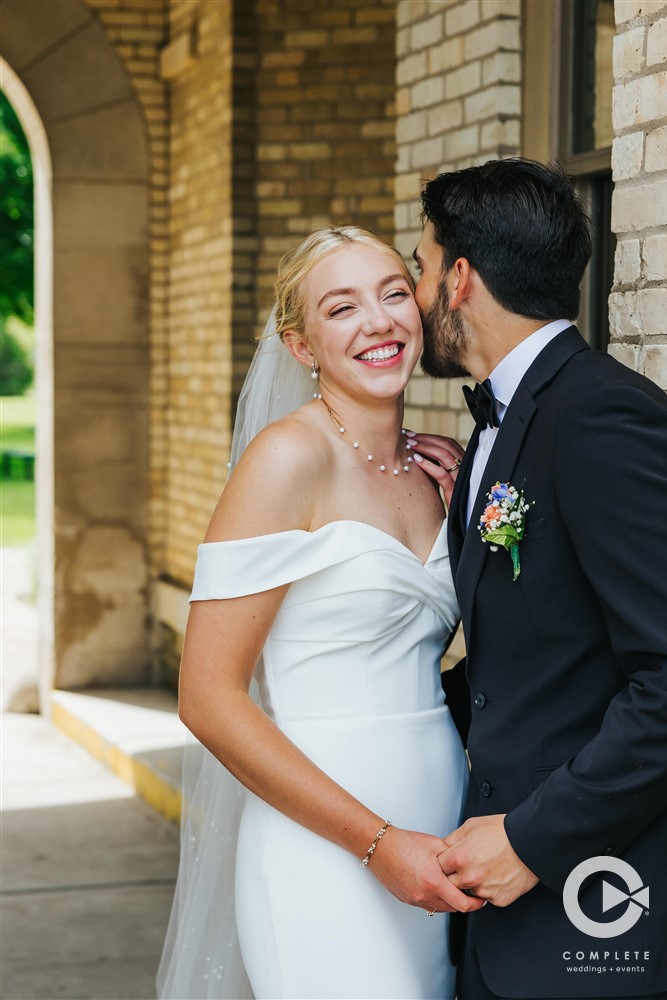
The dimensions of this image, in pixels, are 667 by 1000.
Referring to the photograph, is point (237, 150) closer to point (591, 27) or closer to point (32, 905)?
point (591, 27)

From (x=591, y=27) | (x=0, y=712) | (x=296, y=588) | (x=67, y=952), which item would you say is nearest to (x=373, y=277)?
(x=296, y=588)

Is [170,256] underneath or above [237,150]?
underneath

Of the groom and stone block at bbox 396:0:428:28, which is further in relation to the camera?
stone block at bbox 396:0:428:28

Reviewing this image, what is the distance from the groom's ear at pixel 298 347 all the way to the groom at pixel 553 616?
37 cm

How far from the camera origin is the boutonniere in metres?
2.09

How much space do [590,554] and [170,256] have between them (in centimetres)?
686

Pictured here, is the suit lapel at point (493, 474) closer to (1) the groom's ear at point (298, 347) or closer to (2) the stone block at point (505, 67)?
(1) the groom's ear at point (298, 347)

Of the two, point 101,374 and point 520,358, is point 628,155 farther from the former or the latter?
point 101,374

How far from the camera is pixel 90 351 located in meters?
8.34

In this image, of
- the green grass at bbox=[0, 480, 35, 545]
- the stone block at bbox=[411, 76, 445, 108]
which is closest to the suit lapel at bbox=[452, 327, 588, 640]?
the stone block at bbox=[411, 76, 445, 108]

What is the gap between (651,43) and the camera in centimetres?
285

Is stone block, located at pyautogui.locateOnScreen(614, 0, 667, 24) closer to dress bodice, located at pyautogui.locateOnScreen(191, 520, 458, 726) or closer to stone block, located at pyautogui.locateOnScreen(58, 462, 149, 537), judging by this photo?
dress bodice, located at pyautogui.locateOnScreen(191, 520, 458, 726)

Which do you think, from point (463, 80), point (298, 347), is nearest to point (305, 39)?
point (463, 80)

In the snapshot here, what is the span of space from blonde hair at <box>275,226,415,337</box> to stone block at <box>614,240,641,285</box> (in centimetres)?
56
